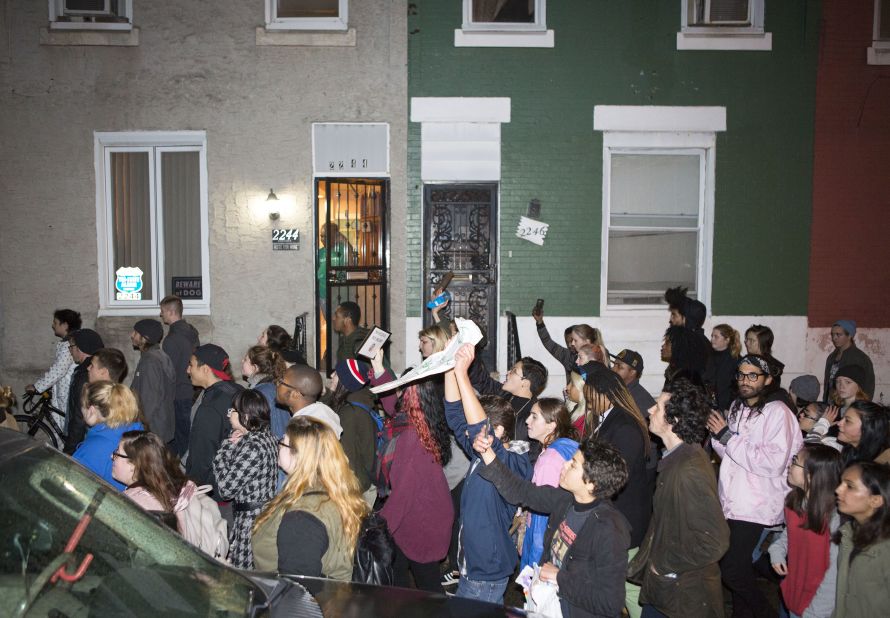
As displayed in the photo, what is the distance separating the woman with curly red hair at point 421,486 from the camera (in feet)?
15.6

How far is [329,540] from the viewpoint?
12.3ft

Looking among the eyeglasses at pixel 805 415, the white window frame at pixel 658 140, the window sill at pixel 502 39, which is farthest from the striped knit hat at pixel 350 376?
the window sill at pixel 502 39

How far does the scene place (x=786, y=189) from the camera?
11141mm

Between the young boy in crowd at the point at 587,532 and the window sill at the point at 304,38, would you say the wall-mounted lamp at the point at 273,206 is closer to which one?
the window sill at the point at 304,38

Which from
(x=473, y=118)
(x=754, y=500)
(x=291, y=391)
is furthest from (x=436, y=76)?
(x=754, y=500)

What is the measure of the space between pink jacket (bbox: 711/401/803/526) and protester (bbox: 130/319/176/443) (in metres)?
5.51

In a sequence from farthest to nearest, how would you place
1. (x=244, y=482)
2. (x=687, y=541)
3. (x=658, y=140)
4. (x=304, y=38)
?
(x=658, y=140), (x=304, y=38), (x=244, y=482), (x=687, y=541)

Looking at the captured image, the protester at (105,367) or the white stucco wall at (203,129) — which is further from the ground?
the white stucco wall at (203,129)

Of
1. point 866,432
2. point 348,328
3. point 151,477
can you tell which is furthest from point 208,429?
point 866,432

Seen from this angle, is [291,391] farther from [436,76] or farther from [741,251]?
[741,251]

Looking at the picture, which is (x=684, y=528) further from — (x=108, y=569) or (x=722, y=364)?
(x=722, y=364)

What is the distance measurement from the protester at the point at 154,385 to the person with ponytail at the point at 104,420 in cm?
228

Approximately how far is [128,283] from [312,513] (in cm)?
898

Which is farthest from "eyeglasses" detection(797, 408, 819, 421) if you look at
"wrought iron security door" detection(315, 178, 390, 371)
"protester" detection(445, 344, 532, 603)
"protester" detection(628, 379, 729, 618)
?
"wrought iron security door" detection(315, 178, 390, 371)
